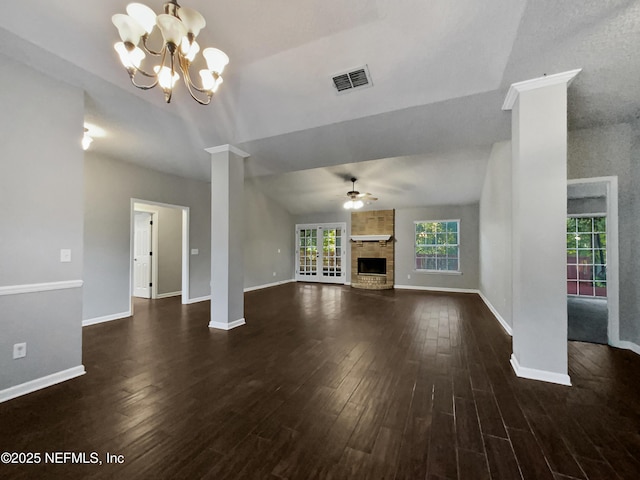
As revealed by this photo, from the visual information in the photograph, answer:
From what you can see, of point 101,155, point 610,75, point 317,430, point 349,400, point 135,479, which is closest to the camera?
point 135,479

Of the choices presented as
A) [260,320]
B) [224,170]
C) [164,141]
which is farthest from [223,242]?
[164,141]

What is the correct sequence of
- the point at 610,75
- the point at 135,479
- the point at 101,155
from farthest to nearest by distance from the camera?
the point at 101,155, the point at 610,75, the point at 135,479

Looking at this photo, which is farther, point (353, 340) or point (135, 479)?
point (353, 340)

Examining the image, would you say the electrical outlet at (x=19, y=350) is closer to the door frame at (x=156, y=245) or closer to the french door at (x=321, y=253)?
the door frame at (x=156, y=245)

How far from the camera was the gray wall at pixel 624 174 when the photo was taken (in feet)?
10.5

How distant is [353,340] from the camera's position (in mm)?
3436

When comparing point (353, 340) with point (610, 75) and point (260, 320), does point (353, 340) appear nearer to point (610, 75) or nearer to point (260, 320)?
point (260, 320)

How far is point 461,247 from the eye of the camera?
7234 mm

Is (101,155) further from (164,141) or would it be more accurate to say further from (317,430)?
(317,430)

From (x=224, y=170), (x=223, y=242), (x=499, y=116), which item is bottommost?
(x=223, y=242)

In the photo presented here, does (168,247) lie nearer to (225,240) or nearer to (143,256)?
→ (143,256)

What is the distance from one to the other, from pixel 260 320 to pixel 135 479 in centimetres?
301

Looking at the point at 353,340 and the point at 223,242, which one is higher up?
the point at 223,242

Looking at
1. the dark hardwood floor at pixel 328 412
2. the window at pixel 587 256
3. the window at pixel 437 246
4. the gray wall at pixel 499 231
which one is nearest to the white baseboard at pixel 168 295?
the dark hardwood floor at pixel 328 412
